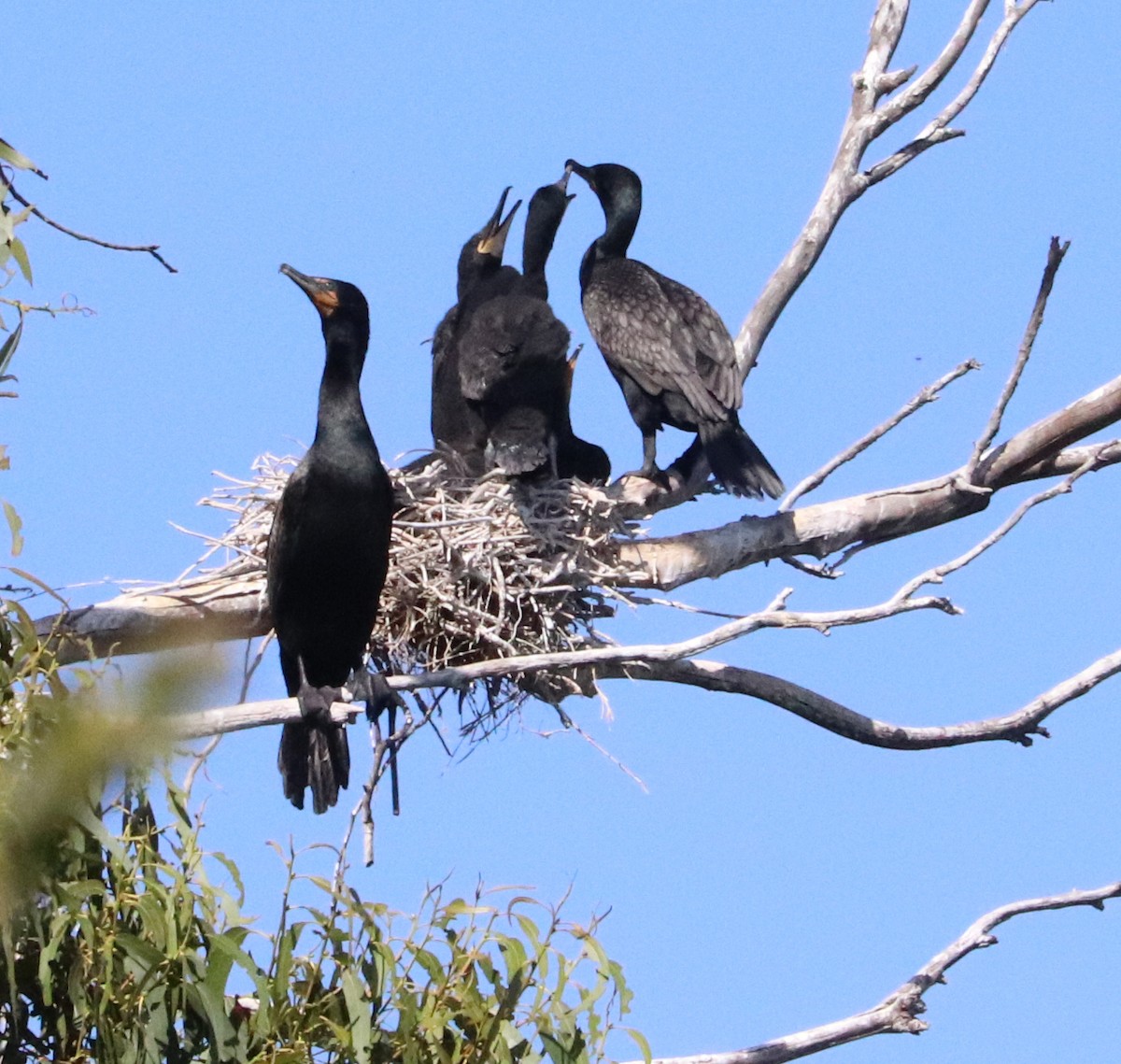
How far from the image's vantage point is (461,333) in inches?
261

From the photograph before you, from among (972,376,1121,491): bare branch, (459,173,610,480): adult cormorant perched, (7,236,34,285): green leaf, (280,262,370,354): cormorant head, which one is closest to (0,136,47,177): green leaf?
(7,236,34,285): green leaf

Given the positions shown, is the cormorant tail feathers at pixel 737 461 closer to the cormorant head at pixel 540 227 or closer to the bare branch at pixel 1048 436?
the bare branch at pixel 1048 436

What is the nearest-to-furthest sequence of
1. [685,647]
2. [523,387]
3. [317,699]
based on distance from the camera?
1. [685,647]
2. [317,699]
3. [523,387]

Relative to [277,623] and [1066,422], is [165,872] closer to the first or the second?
[277,623]

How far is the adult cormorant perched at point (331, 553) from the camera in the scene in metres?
5.12

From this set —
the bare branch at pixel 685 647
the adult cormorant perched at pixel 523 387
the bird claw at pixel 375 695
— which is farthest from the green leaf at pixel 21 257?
the adult cormorant perched at pixel 523 387

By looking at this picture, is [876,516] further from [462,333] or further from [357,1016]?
[357,1016]

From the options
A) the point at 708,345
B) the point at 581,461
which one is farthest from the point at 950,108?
the point at 581,461

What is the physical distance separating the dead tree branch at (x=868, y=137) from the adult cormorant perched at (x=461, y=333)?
0.95 metres

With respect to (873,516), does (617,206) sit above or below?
above

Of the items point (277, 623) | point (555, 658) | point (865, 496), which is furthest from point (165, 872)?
point (865, 496)

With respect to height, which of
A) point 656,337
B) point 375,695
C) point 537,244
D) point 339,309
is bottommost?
point 375,695

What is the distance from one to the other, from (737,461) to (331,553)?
151cm

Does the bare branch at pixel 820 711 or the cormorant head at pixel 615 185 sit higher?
the cormorant head at pixel 615 185
